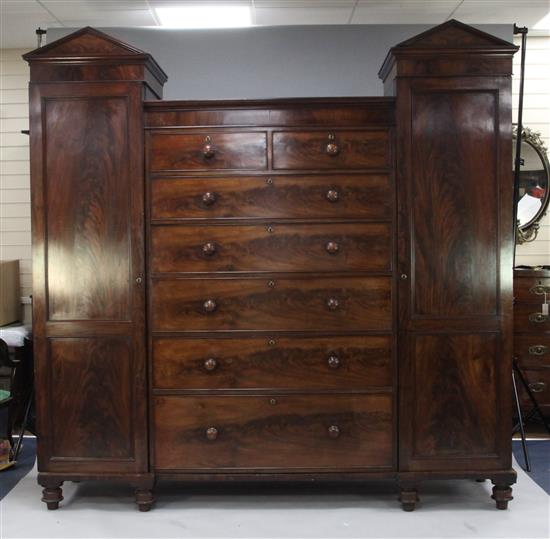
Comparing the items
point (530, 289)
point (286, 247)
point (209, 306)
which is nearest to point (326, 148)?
point (286, 247)

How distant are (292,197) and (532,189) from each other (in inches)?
91.8

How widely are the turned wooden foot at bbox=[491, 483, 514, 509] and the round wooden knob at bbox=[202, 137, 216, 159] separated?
6.18ft

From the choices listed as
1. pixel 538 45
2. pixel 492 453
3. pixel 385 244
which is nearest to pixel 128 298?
pixel 385 244

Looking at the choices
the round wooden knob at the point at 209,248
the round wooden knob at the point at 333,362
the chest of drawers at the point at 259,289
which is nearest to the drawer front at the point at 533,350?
the chest of drawers at the point at 259,289

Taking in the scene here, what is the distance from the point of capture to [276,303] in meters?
2.85

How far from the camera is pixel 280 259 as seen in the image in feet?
9.32

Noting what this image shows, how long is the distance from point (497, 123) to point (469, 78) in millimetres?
226

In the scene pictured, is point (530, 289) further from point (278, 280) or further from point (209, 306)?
point (209, 306)

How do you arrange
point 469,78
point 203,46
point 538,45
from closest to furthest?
point 469,78 < point 203,46 < point 538,45

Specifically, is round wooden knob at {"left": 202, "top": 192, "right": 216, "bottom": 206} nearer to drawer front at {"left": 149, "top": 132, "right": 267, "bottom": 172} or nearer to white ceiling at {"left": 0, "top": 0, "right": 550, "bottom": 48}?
drawer front at {"left": 149, "top": 132, "right": 267, "bottom": 172}

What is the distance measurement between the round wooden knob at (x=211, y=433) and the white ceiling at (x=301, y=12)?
7.83 ft

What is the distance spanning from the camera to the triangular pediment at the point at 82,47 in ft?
9.18

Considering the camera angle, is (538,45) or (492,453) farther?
(538,45)

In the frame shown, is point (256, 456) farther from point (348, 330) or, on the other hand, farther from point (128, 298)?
point (128, 298)
